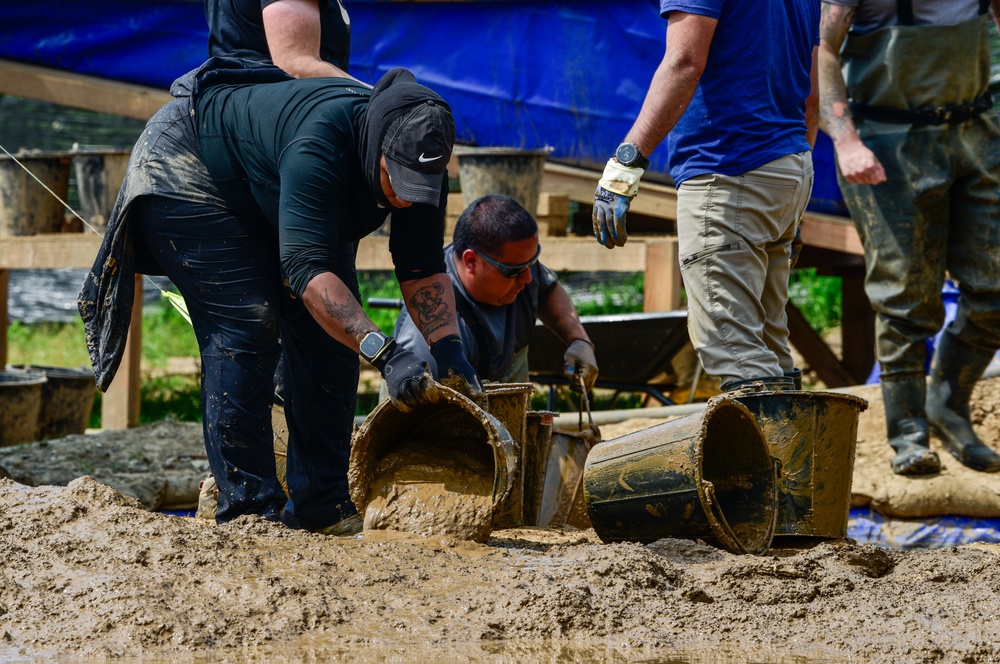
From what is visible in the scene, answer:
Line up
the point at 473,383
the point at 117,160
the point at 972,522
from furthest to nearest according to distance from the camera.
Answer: the point at 117,160, the point at 972,522, the point at 473,383

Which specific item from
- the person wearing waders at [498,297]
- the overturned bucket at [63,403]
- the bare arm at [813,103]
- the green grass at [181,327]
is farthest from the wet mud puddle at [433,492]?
the green grass at [181,327]

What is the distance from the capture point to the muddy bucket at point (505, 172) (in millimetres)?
6039

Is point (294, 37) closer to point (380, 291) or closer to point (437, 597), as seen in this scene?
point (437, 597)

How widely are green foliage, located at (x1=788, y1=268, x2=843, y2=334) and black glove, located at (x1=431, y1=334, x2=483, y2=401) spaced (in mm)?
6846

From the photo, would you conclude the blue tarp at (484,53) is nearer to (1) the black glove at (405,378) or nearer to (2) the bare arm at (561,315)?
(2) the bare arm at (561,315)

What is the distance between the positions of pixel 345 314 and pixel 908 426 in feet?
8.53

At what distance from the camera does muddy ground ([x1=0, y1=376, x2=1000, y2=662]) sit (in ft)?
8.13

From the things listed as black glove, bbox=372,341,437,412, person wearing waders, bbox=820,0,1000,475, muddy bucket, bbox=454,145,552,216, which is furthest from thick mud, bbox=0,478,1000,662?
muddy bucket, bbox=454,145,552,216

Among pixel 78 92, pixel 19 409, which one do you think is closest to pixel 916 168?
pixel 19 409

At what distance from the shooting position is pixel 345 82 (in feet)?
10.6

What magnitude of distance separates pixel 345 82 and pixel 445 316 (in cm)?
72

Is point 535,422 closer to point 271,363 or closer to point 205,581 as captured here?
point 271,363

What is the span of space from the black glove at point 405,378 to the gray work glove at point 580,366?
1462 mm

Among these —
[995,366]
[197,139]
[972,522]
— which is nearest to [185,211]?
[197,139]
